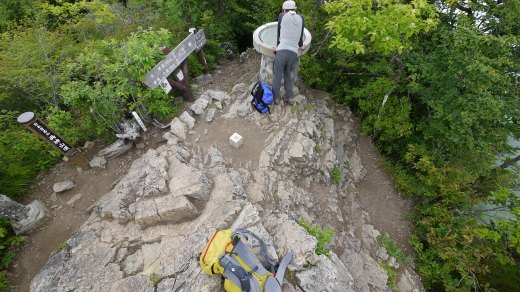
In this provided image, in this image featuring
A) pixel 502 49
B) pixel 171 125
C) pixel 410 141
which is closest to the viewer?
pixel 502 49

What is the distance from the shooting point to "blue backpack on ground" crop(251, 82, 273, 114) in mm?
8688

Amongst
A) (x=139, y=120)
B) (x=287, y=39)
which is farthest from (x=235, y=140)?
(x=287, y=39)

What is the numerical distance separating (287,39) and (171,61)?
3541 millimetres

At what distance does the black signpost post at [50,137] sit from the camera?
6727mm

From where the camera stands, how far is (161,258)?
589cm

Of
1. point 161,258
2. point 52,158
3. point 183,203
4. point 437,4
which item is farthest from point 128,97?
point 437,4

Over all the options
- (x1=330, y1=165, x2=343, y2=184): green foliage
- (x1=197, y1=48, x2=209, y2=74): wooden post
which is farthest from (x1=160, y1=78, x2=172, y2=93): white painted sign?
(x1=330, y1=165, x2=343, y2=184): green foliage

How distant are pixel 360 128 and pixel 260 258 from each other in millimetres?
8660

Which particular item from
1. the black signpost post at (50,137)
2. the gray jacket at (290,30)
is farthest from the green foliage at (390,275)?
the black signpost post at (50,137)

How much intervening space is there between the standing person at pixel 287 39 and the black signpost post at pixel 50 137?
609cm

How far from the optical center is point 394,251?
954 centimetres

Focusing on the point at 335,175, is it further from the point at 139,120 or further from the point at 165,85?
the point at 139,120

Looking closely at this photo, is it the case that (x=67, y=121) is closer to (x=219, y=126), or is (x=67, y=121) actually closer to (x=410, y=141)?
(x=219, y=126)

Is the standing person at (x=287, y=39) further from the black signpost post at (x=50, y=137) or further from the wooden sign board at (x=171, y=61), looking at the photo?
the black signpost post at (x=50, y=137)
